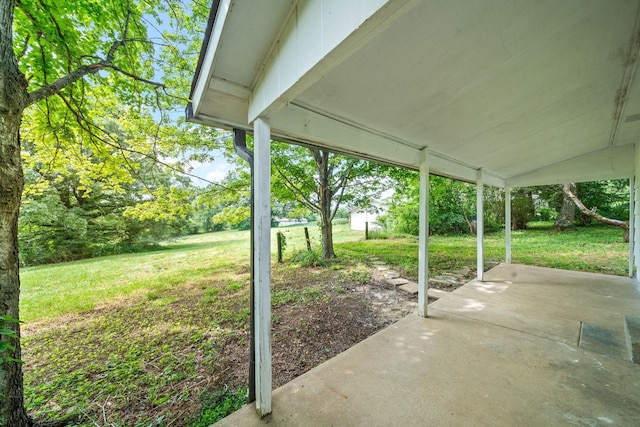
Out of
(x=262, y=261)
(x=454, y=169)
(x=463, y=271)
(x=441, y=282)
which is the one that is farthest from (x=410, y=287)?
(x=262, y=261)

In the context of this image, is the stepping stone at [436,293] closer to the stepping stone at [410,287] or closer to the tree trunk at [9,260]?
the stepping stone at [410,287]

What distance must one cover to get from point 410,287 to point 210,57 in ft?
14.4

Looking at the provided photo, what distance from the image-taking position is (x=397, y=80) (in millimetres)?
1526

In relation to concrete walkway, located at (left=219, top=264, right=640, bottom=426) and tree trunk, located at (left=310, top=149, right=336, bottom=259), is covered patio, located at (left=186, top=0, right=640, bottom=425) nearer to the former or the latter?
concrete walkway, located at (left=219, top=264, right=640, bottom=426)

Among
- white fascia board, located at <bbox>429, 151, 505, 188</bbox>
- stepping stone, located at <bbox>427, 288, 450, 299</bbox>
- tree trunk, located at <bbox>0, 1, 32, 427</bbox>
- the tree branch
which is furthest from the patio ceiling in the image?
the tree branch

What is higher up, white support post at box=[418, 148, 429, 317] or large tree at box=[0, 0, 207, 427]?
large tree at box=[0, 0, 207, 427]

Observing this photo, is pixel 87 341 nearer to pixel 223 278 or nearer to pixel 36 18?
pixel 223 278

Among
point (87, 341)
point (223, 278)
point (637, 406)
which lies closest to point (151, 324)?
point (87, 341)

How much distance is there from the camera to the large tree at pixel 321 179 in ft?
19.3

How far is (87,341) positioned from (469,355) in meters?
4.41

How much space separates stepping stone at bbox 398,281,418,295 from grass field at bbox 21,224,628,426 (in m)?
0.91

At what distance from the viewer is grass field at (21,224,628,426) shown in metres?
1.92

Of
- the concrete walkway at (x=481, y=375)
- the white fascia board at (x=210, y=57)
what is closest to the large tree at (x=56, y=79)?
the white fascia board at (x=210, y=57)

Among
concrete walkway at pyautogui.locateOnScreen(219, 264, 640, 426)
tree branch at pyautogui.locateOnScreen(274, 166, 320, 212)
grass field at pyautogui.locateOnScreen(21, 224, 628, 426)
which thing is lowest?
grass field at pyautogui.locateOnScreen(21, 224, 628, 426)
